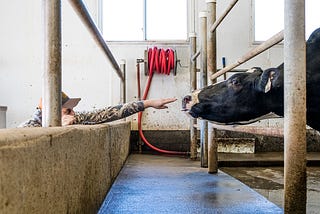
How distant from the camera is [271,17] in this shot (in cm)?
479

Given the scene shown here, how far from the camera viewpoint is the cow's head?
163 cm

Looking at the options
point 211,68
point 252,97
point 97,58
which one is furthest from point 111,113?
point 97,58

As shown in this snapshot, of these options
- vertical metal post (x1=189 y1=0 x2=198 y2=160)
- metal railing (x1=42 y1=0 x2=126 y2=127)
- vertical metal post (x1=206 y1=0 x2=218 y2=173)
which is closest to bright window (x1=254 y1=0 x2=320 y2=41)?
vertical metal post (x1=189 y1=0 x2=198 y2=160)

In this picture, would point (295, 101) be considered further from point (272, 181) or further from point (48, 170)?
point (272, 181)

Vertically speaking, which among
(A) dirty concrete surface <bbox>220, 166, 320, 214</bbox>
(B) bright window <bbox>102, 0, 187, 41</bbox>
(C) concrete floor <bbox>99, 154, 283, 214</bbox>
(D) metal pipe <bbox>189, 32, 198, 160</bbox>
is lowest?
(A) dirty concrete surface <bbox>220, 166, 320, 214</bbox>

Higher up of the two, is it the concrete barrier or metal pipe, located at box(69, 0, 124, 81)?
metal pipe, located at box(69, 0, 124, 81)

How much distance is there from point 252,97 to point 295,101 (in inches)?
26.6

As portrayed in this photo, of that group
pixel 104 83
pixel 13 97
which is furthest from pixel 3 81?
pixel 104 83

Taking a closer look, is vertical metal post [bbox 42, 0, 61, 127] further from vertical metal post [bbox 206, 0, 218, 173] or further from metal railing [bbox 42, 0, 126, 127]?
vertical metal post [bbox 206, 0, 218, 173]

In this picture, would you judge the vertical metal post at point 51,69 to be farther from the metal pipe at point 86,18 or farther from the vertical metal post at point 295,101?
the vertical metal post at point 295,101

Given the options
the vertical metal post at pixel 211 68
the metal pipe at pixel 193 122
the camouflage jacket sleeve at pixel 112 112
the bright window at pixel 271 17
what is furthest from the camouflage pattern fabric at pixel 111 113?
the bright window at pixel 271 17

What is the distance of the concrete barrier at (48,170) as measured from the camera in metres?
0.54

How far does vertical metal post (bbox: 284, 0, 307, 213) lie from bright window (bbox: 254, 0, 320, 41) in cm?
381

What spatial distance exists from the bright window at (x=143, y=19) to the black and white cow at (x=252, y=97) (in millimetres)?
2860
